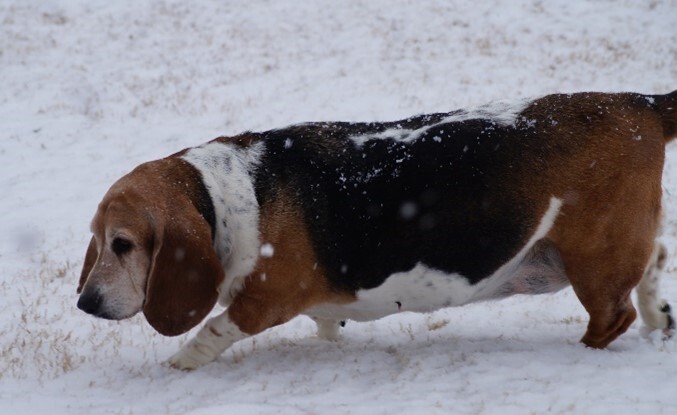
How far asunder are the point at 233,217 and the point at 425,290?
130 centimetres

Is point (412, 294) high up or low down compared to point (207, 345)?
up

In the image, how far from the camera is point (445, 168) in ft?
14.4

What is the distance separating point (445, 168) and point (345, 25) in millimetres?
14377

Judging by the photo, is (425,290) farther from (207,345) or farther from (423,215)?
(207,345)

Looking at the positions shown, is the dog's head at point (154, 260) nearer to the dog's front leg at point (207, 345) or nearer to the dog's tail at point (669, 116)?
the dog's front leg at point (207, 345)

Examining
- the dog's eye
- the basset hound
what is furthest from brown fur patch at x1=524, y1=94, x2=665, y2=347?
the dog's eye

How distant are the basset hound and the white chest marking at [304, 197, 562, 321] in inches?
0.4

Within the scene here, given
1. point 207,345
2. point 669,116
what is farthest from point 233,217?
point 669,116

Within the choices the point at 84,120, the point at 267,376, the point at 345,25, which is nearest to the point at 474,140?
the point at 267,376

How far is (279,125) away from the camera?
41.2ft

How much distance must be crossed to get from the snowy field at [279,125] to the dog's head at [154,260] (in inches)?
20.9

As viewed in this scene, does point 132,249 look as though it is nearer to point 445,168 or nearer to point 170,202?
point 170,202

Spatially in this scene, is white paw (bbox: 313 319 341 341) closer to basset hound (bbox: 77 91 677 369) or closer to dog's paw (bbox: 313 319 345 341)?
dog's paw (bbox: 313 319 345 341)

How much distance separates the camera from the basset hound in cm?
432
